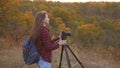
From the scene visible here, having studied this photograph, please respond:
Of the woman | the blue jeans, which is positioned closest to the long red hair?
the woman

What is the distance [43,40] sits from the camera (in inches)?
146

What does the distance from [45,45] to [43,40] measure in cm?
7

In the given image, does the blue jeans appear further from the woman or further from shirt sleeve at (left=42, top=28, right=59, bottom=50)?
shirt sleeve at (left=42, top=28, right=59, bottom=50)

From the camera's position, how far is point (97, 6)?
7538 centimetres

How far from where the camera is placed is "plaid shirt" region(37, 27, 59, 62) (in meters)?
3.68

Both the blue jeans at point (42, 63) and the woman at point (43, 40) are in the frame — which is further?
the blue jeans at point (42, 63)

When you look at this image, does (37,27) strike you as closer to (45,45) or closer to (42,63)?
(45,45)

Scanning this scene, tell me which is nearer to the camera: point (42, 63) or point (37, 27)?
point (37, 27)

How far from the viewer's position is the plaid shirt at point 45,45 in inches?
145

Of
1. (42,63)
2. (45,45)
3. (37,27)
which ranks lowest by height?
(42,63)

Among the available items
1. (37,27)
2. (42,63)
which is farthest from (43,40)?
(42,63)

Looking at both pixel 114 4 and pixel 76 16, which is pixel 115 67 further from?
pixel 114 4

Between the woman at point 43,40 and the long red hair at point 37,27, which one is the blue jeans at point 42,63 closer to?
the woman at point 43,40

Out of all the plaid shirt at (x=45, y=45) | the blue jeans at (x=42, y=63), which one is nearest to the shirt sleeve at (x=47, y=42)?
the plaid shirt at (x=45, y=45)
